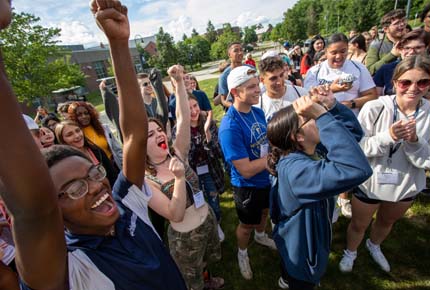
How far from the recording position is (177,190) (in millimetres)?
1880

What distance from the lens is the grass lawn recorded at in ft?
8.72

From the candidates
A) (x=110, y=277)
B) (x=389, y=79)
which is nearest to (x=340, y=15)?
(x=389, y=79)

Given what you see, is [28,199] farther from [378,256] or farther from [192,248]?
[378,256]

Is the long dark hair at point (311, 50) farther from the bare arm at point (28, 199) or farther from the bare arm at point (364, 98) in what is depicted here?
the bare arm at point (28, 199)

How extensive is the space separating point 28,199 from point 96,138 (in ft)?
10.2

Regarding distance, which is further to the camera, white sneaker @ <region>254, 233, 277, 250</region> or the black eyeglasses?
white sneaker @ <region>254, 233, 277, 250</region>

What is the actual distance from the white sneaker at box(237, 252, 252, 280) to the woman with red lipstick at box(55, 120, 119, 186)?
1928 mm

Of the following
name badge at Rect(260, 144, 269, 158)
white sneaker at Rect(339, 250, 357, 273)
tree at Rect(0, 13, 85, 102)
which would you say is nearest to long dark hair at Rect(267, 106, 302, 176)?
name badge at Rect(260, 144, 269, 158)

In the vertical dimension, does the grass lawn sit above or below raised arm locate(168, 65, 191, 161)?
below

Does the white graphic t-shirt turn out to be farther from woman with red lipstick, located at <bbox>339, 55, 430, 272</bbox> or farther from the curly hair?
the curly hair

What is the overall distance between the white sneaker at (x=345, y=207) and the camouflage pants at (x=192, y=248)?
94.2 inches

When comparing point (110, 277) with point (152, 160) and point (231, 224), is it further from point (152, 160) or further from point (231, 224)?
point (231, 224)

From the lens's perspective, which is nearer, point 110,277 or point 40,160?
point 40,160

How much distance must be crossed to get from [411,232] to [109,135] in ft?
14.7
